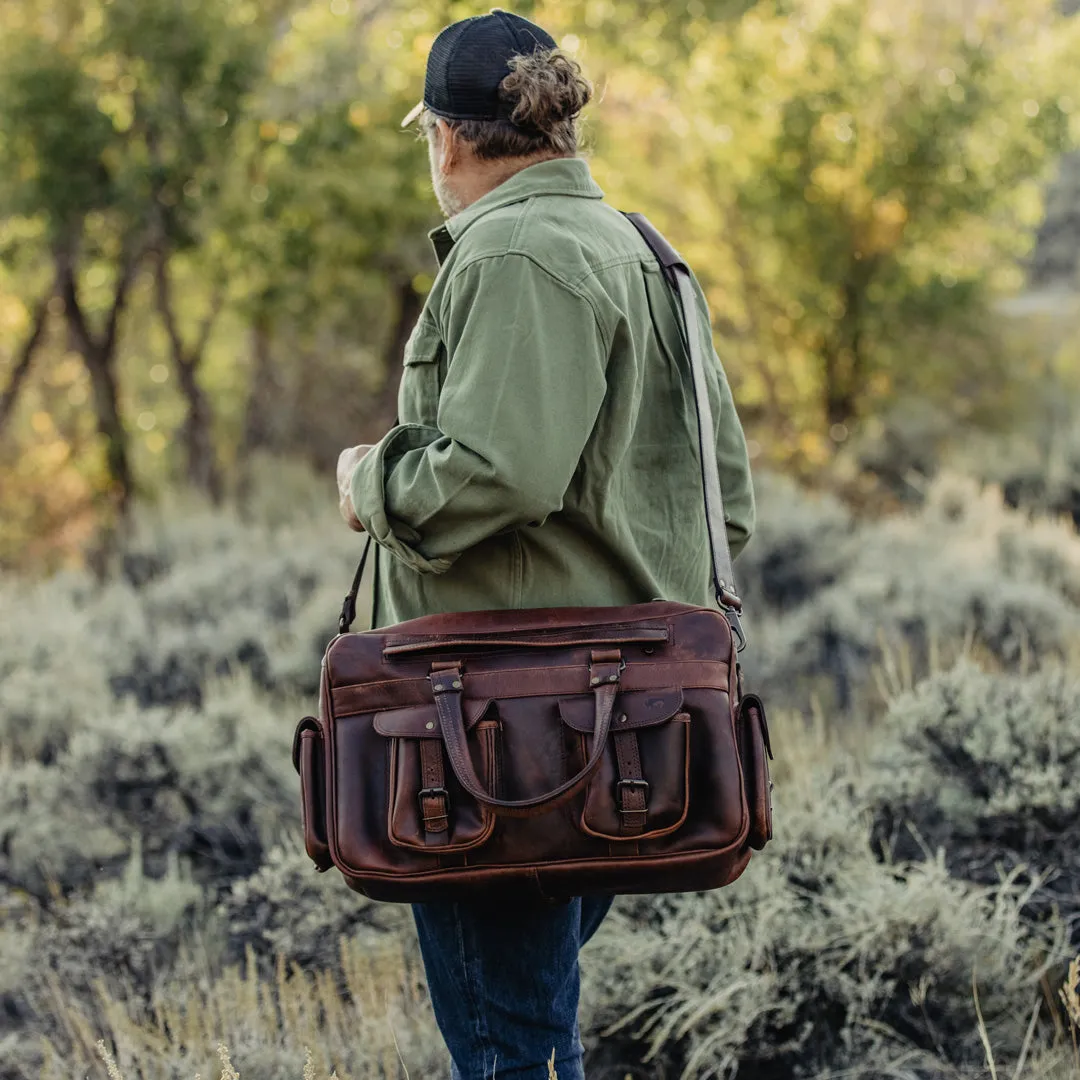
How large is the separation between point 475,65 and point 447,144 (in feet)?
0.41

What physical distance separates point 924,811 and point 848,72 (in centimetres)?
890

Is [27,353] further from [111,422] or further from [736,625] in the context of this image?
[736,625]

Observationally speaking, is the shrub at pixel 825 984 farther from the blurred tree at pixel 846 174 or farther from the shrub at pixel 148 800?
the blurred tree at pixel 846 174

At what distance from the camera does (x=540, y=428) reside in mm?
1714

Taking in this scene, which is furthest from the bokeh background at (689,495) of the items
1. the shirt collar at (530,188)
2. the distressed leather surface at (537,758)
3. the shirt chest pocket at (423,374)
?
the shirt collar at (530,188)

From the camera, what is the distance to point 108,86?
395 inches

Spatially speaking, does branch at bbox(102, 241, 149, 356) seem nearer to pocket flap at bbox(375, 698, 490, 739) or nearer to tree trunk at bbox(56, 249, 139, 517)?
tree trunk at bbox(56, 249, 139, 517)

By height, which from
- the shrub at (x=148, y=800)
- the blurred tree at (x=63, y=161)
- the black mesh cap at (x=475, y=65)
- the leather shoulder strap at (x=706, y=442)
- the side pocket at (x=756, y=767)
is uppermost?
the blurred tree at (x=63, y=161)

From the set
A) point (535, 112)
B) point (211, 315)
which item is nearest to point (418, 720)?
point (535, 112)

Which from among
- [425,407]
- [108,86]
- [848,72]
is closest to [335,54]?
[108,86]

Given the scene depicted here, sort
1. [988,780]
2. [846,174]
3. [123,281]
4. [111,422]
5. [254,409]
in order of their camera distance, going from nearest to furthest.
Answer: [988,780] < [123,281] < [111,422] < [846,174] < [254,409]

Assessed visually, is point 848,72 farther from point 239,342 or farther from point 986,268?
point 239,342

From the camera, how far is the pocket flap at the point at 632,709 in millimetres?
1755

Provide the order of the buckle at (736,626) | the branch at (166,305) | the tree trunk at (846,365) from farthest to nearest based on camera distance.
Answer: the tree trunk at (846,365) < the branch at (166,305) < the buckle at (736,626)
